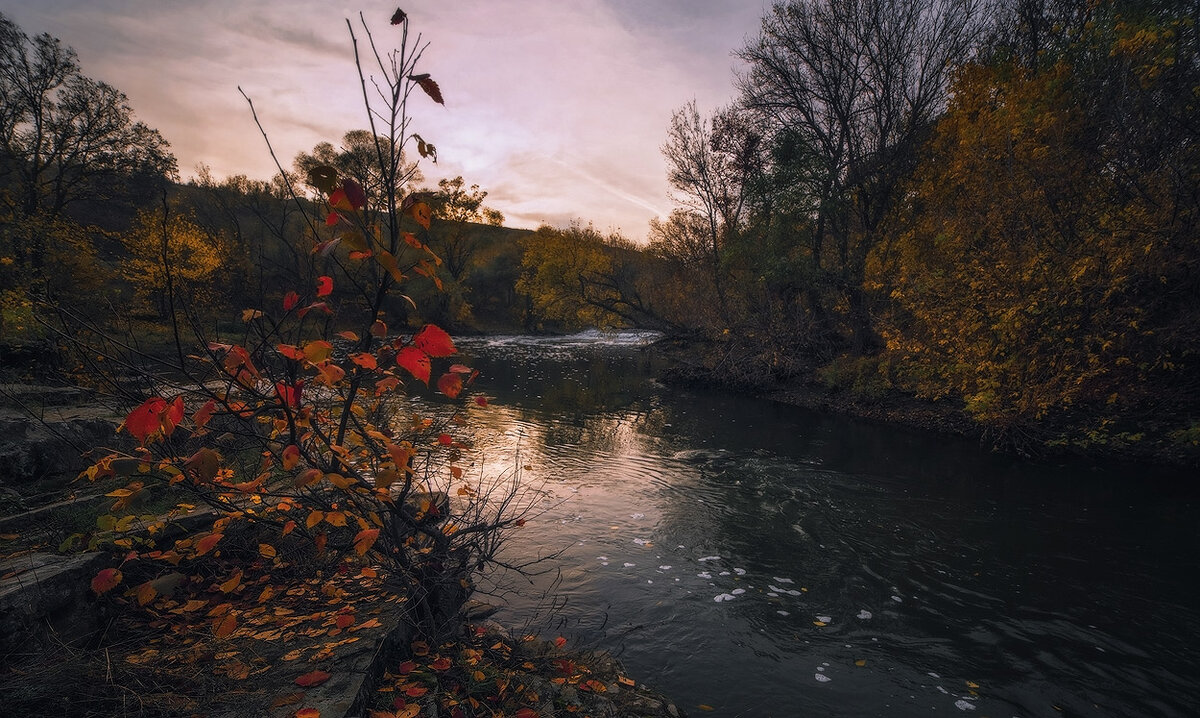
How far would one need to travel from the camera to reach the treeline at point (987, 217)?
Answer: 10.2m

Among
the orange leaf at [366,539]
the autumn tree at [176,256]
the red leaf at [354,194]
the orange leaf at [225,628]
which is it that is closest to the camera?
the red leaf at [354,194]

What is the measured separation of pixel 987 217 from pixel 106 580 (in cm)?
1740

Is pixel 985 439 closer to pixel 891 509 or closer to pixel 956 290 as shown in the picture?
pixel 956 290

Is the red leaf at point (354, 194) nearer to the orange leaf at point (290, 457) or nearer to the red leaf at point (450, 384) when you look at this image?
the red leaf at point (450, 384)

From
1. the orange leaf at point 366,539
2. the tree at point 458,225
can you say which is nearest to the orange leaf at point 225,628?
the orange leaf at point 366,539

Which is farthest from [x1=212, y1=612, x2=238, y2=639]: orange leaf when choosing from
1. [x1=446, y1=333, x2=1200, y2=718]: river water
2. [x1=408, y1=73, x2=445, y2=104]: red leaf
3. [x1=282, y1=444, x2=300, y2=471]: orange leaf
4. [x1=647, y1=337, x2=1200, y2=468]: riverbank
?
[x1=647, y1=337, x2=1200, y2=468]: riverbank

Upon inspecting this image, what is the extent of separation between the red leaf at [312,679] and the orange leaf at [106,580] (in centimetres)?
139

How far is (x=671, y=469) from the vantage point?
1166 centimetres

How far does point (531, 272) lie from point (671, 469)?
50.7m

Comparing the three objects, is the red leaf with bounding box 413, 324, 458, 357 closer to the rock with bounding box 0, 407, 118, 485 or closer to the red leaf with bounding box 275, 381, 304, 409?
the red leaf with bounding box 275, 381, 304, 409

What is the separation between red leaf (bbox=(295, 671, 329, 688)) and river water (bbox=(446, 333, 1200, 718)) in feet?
8.65

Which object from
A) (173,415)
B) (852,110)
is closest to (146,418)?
(173,415)

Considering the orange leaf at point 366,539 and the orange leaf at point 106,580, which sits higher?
the orange leaf at point 366,539

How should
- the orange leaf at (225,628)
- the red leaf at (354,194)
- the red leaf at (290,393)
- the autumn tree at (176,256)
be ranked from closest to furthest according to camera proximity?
the red leaf at (354,194), the red leaf at (290,393), the orange leaf at (225,628), the autumn tree at (176,256)
